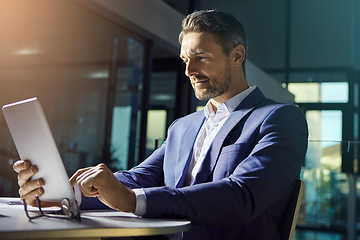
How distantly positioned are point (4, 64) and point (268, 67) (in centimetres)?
407

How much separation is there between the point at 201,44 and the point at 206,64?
8 cm

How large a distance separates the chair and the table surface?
0.44 m

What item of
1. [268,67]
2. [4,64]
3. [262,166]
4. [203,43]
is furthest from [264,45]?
→ [262,166]

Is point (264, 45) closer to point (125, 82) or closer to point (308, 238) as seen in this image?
point (125, 82)

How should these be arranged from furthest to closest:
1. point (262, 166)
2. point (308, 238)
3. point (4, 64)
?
point (308, 238), point (4, 64), point (262, 166)

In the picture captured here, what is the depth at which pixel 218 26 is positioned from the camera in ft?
5.80

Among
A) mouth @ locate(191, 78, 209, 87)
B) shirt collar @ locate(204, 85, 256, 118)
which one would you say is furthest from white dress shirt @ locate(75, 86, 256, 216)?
mouth @ locate(191, 78, 209, 87)

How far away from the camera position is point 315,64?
6.54 metres

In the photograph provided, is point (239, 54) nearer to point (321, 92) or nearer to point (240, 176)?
point (240, 176)

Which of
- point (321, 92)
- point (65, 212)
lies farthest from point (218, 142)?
point (321, 92)

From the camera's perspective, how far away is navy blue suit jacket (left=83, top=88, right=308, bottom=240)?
1233mm

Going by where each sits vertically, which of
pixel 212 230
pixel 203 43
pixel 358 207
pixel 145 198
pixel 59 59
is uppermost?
pixel 59 59

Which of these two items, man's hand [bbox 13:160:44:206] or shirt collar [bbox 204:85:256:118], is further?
shirt collar [bbox 204:85:256:118]

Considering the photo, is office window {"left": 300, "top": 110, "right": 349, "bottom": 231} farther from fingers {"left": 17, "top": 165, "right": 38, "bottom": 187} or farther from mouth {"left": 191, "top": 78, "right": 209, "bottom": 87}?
fingers {"left": 17, "top": 165, "right": 38, "bottom": 187}
